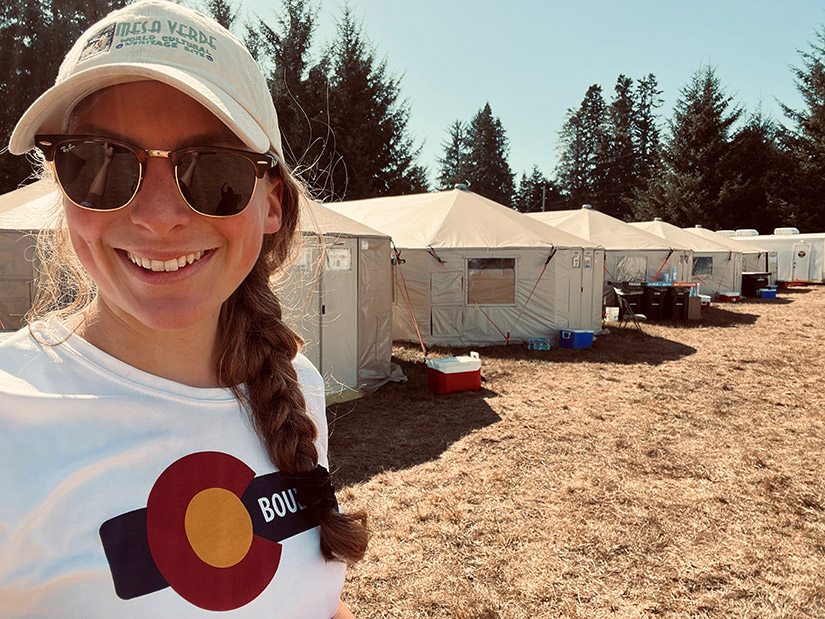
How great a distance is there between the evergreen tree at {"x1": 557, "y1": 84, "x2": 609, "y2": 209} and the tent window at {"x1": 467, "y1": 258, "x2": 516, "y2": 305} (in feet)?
123

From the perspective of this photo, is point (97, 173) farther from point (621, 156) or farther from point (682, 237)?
point (621, 156)

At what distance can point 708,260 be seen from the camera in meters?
20.9

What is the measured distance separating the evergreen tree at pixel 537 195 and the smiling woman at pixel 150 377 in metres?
46.1

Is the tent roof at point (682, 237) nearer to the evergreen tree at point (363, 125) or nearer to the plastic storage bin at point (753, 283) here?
the plastic storage bin at point (753, 283)

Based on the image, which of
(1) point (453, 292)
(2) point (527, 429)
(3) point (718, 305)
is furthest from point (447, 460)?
(3) point (718, 305)

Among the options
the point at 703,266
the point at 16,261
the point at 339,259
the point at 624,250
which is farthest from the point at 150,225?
the point at 703,266

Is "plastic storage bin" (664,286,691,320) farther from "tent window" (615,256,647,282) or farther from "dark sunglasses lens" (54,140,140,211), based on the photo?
"dark sunglasses lens" (54,140,140,211)

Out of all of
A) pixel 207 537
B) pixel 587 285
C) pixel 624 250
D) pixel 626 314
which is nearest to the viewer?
pixel 207 537

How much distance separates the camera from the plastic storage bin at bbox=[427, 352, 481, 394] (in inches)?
313

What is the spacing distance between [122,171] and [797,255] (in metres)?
31.4

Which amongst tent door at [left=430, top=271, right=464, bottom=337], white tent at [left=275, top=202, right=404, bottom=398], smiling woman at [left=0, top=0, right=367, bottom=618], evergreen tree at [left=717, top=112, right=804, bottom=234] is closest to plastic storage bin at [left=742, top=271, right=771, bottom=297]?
evergreen tree at [left=717, top=112, right=804, bottom=234]

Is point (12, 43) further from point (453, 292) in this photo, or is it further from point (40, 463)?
point (40, 463)

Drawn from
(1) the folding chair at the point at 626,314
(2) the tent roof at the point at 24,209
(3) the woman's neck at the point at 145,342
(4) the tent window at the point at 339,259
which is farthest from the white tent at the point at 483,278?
(3) the woman's neck at the point at 145,342

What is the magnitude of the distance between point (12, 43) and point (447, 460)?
25215 mm
